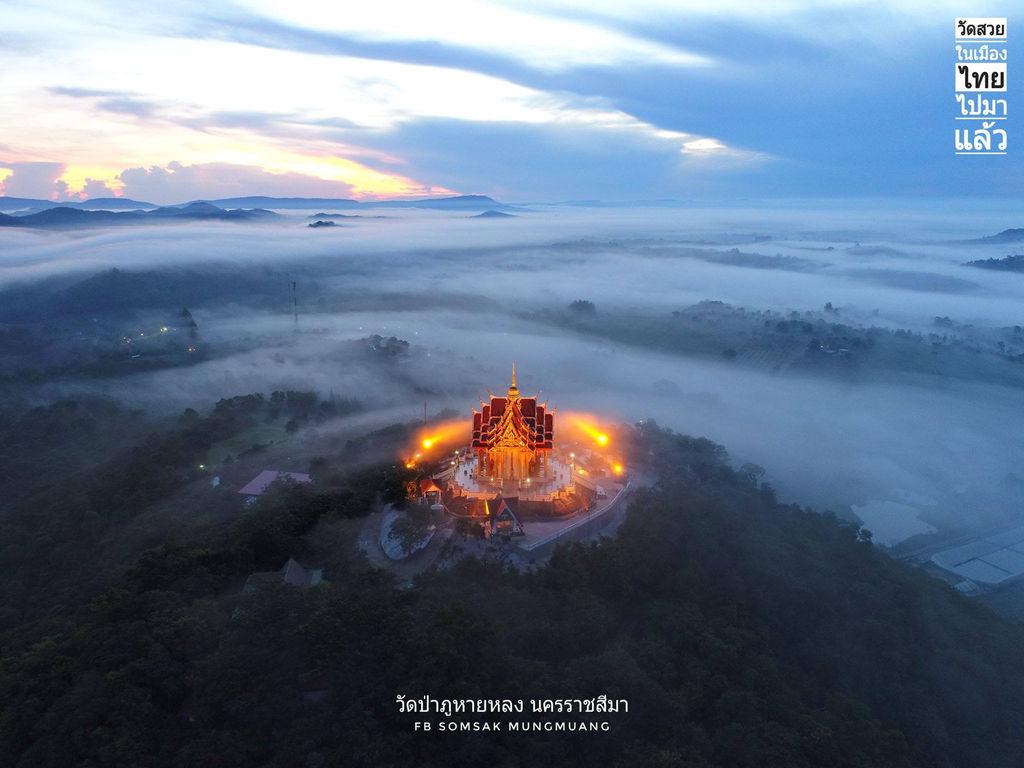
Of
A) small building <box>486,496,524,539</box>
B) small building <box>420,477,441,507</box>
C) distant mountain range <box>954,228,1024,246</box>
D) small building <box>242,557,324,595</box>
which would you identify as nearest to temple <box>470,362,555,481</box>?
small building <box>420,477,441,507</box>

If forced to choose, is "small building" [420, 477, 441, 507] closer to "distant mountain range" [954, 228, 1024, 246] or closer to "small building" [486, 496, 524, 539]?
"small building" [486, 496, 524, 539]

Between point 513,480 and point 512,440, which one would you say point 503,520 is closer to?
point 513,480

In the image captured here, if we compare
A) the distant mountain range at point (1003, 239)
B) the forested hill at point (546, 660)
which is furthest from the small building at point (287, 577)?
the distant mountain range at point (1003, 239)

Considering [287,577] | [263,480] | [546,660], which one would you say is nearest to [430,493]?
[287,577]

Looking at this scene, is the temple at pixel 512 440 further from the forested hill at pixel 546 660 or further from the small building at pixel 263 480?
the small building at pixel 263 480

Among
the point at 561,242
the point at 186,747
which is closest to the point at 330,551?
the point at 186,747

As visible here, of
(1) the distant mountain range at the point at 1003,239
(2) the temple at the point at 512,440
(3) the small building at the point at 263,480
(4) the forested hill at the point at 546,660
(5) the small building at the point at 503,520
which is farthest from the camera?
(1) the distant mountain range at the point at 1003,239

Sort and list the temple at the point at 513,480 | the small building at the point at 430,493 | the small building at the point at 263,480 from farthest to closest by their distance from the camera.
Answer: the small building at the point at 263,480 < the small building at the point at 430,493 < the temple at the point at 513,480
